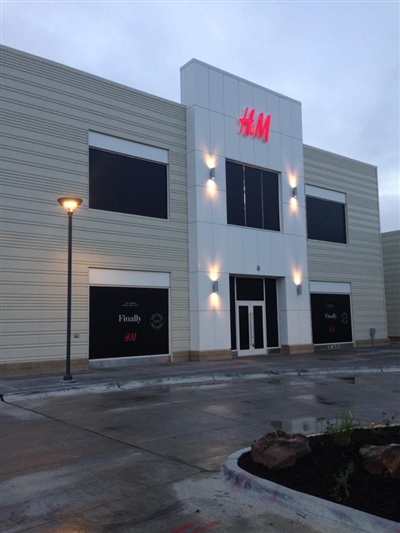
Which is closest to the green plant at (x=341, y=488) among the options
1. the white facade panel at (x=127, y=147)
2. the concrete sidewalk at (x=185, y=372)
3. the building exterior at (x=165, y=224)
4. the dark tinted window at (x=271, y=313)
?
the concrete sidewalk at (x=185, y=372)

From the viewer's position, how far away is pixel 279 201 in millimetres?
24344

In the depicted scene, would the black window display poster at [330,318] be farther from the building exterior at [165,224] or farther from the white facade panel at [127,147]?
the white facade panel at [127,147]

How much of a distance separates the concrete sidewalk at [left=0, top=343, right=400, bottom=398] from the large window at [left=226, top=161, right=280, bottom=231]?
6104 millimetres

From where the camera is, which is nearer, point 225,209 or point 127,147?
point 127,147

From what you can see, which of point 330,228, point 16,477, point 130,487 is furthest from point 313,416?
point 330,228

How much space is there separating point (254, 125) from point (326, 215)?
23.7ft

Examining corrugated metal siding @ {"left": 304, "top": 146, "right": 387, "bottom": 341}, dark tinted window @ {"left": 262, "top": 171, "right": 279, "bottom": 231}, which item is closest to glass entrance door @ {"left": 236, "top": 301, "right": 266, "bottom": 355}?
dark tinted window @ {"left": 262, "top": 171, "right": 279, "bottom": 231}

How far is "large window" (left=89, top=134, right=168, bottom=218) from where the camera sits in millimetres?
18641

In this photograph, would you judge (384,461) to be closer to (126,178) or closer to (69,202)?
(69,202)

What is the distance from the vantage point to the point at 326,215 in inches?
1089

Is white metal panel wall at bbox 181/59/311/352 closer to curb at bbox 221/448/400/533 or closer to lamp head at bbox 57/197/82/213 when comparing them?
lamp head at bbox 57/197/82/213

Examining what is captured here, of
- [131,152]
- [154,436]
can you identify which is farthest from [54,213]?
[154,436]

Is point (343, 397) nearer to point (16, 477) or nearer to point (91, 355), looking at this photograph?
→ point (16, 477)

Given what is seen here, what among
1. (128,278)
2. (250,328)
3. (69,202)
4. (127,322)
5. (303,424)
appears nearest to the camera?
(303,424)
